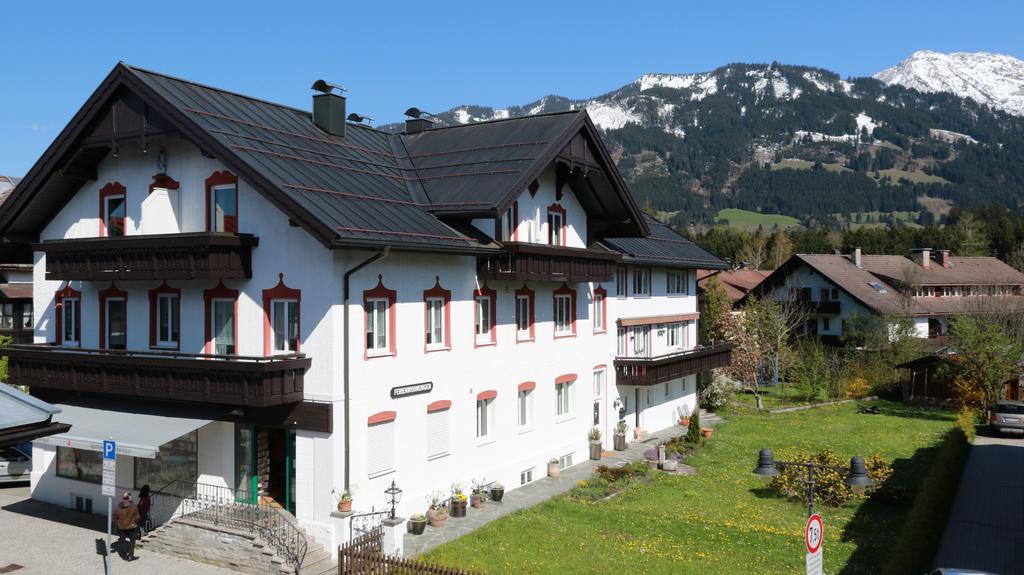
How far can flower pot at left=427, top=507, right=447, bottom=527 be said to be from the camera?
2133 cm

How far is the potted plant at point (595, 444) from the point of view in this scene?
30.1 meters

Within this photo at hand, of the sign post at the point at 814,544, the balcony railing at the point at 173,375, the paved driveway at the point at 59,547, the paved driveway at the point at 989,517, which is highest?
the balcony railing at the point at 173,375

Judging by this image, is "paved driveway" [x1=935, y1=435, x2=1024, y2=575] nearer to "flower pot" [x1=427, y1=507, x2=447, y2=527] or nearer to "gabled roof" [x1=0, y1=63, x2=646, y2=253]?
"flower pot" [x1=427, y1=507, x2=447, y2=527]

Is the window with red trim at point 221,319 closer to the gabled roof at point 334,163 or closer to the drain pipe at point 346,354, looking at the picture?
the drain pipe at point 346,354

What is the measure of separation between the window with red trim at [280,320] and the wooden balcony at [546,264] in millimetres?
6230

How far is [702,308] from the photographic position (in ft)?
160

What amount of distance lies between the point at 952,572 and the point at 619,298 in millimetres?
19877

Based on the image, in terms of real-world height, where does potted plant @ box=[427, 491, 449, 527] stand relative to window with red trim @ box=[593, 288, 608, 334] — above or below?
below

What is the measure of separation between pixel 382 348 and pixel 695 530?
929 centimetres

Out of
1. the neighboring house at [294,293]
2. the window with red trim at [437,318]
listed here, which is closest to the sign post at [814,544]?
the neighboring house at [294,293]

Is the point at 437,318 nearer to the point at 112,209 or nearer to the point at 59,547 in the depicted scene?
the point at 112,209

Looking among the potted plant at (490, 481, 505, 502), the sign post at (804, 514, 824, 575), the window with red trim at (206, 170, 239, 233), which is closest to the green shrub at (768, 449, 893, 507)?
the potted plant at (490, 481, 505, 502)

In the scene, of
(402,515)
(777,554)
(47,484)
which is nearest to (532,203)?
A: (402,515)

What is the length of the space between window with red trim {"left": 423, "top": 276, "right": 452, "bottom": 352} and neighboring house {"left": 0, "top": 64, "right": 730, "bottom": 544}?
0.20ft
